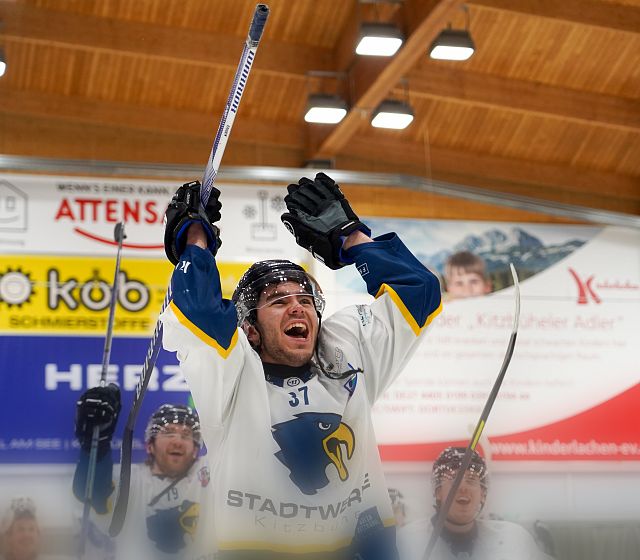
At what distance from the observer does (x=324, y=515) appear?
9.97 feet

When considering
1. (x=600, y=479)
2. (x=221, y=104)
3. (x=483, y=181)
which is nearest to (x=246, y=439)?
(x=600, y=479)

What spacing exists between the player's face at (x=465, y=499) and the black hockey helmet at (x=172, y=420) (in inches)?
70.6

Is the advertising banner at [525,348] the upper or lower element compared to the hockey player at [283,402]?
upper

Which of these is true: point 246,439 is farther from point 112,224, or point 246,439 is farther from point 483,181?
point 483,181

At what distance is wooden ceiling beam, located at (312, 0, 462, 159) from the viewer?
7.98 metres

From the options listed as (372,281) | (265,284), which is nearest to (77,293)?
(265,284)

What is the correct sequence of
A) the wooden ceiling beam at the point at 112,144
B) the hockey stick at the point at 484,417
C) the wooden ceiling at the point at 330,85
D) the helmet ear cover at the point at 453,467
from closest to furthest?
1. the hockey stick at the point at 484,417
2. the helmet ear cover at the point at 453,467
3. the wooden ceiling at the point at 330,85
4. the wooden ceiling beam at the point at 112,144

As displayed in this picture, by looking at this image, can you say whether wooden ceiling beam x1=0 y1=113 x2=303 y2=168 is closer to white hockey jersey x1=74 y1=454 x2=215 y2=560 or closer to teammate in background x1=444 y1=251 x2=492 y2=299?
teammate in background x1=444 y1=251 x2=492 y2=299

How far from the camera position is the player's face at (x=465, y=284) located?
8.89m

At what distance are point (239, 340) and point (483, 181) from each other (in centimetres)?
805

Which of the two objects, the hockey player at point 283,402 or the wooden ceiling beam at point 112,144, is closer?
the hockey player at point 283,402

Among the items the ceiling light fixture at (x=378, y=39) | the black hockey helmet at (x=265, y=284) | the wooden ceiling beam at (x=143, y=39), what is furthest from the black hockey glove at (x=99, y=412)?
the wooden ceiling beam at (x=143, y=39)

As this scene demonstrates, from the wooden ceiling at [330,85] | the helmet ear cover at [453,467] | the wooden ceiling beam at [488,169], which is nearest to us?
the helmet ear cover at [453,467]

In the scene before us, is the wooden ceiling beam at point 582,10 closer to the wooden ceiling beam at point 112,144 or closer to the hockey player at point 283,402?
the wooden ceiling beam at point 112,144
